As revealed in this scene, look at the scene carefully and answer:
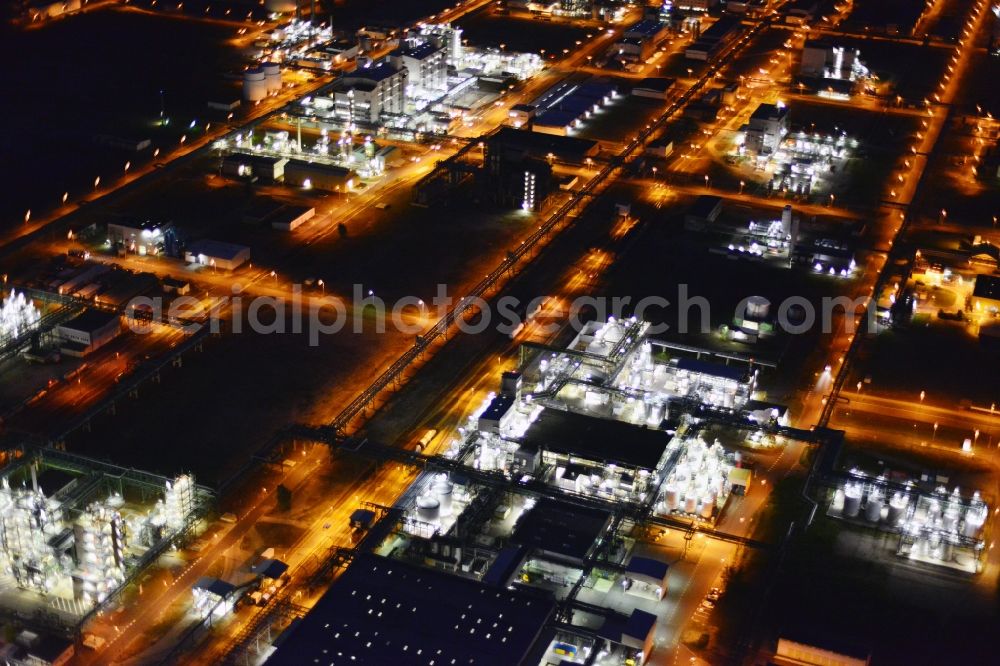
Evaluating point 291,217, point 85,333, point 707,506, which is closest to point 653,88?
point 291,217

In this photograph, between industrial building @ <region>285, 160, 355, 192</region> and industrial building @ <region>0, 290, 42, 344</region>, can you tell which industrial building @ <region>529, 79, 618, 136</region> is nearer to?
industrial building @ <region>285, 160, 355, 192</region>

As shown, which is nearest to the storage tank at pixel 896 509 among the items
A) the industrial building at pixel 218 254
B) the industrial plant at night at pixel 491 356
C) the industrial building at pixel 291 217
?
the industrial plant at night at pixel 491 356

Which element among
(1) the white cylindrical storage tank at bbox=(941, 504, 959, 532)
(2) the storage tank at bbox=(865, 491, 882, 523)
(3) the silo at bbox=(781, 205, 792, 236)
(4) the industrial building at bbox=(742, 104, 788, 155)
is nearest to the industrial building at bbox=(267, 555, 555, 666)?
(2) the storage tank at bbox=(865, 491, 882, 523)

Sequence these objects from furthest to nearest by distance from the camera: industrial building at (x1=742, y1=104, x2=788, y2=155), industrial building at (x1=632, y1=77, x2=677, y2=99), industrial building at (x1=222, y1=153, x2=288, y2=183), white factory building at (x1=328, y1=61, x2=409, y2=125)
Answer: industrial building at (x1=632, y1=77, x2=677, y2=99), white factory building at (x1=328, y1=61, x2=409, y2=125), industrial building at (x1=742, y1=104, x2=788, y2=155), industrial building at (x1=222, y1=153, x2=288, y2=183)

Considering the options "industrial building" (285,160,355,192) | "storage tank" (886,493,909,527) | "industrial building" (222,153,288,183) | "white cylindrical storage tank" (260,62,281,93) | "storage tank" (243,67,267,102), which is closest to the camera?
"storage tank" (886,493,909,527)

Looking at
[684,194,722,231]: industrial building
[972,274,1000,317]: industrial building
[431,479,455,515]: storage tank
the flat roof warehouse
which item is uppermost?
the flat roof warehouse

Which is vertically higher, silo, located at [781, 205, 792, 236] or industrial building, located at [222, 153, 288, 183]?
silo, located at [781, 205, 792, 236]

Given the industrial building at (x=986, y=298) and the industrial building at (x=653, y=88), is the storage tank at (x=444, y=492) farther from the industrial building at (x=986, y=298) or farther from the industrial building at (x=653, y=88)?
the industrial building at (x=653, y=88)
